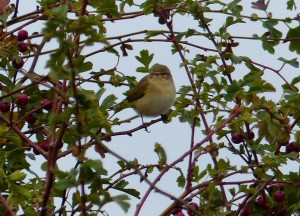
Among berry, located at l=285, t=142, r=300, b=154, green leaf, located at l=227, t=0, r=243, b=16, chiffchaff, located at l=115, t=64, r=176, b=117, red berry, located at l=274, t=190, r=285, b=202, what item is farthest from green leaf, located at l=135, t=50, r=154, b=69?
chiffchaff, located at l=115, t=64, r=176, b=117

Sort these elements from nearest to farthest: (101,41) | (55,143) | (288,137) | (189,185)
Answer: (101,41)
(55,143)
(189,185)
(288,137)

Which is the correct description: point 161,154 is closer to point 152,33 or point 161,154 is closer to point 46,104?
point 46,104

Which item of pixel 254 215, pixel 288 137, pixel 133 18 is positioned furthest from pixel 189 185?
pixel 133 18

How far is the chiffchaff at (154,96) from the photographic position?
16.6 ft

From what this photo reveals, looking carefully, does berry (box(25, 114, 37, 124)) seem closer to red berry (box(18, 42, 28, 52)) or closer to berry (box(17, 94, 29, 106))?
berry (box(17, 94, 29, 106))

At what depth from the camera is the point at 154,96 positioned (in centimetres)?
525

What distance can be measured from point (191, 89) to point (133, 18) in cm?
90

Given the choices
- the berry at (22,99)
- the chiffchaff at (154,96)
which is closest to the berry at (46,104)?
the berry at (22,99)

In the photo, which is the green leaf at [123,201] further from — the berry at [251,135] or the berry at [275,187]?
the berry at [251,135]

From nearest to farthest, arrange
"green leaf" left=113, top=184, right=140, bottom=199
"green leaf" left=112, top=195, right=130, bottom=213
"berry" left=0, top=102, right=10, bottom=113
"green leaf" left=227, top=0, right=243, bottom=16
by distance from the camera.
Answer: "green leaf" left=112, top=195, right=130, bottom=213, "green leaf" left=113, top=184, right=140, bottom=199, "berry" left=0, top=102, right=10, bottom=113, "green leaf" left=227, top=0, right=243, bottom=16

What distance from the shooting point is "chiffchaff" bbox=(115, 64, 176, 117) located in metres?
5.06

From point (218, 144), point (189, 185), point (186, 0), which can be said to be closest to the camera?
point (189, 185)

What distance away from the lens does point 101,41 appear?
2.07 m

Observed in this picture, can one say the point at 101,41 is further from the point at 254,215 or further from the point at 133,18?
the point at 133,18
